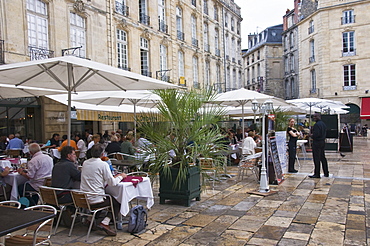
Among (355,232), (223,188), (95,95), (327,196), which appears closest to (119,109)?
(95,95)

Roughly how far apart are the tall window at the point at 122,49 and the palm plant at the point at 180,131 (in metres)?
12.6

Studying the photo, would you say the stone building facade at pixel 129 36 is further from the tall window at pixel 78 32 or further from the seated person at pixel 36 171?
the seated person at pixel 36 171

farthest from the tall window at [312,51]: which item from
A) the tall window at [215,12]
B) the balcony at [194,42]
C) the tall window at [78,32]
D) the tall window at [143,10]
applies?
the tall window at [78,32]

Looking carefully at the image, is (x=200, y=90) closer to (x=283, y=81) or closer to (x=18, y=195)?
(x=18, y=195)

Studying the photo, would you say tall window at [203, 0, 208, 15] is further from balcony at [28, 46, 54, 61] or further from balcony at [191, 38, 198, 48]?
balcony at [28, 46, 54, 61]

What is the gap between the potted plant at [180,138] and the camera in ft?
19.0

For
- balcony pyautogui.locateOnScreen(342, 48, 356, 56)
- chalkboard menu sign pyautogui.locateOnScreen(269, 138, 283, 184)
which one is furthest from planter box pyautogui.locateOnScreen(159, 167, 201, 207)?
balcony pyautogui.locateOnScreen(342, 48, 356, 56)

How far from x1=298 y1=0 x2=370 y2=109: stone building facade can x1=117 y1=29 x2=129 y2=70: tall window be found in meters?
20.6

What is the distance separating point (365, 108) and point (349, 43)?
674 centimetres

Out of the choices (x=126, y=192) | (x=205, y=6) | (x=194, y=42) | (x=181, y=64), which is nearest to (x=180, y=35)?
(x=181, y=64)

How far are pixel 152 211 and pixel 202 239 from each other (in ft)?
4.94

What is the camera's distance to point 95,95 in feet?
29.6

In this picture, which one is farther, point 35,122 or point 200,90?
point 35,122

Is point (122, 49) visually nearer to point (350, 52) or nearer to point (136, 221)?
point (136, 221)
